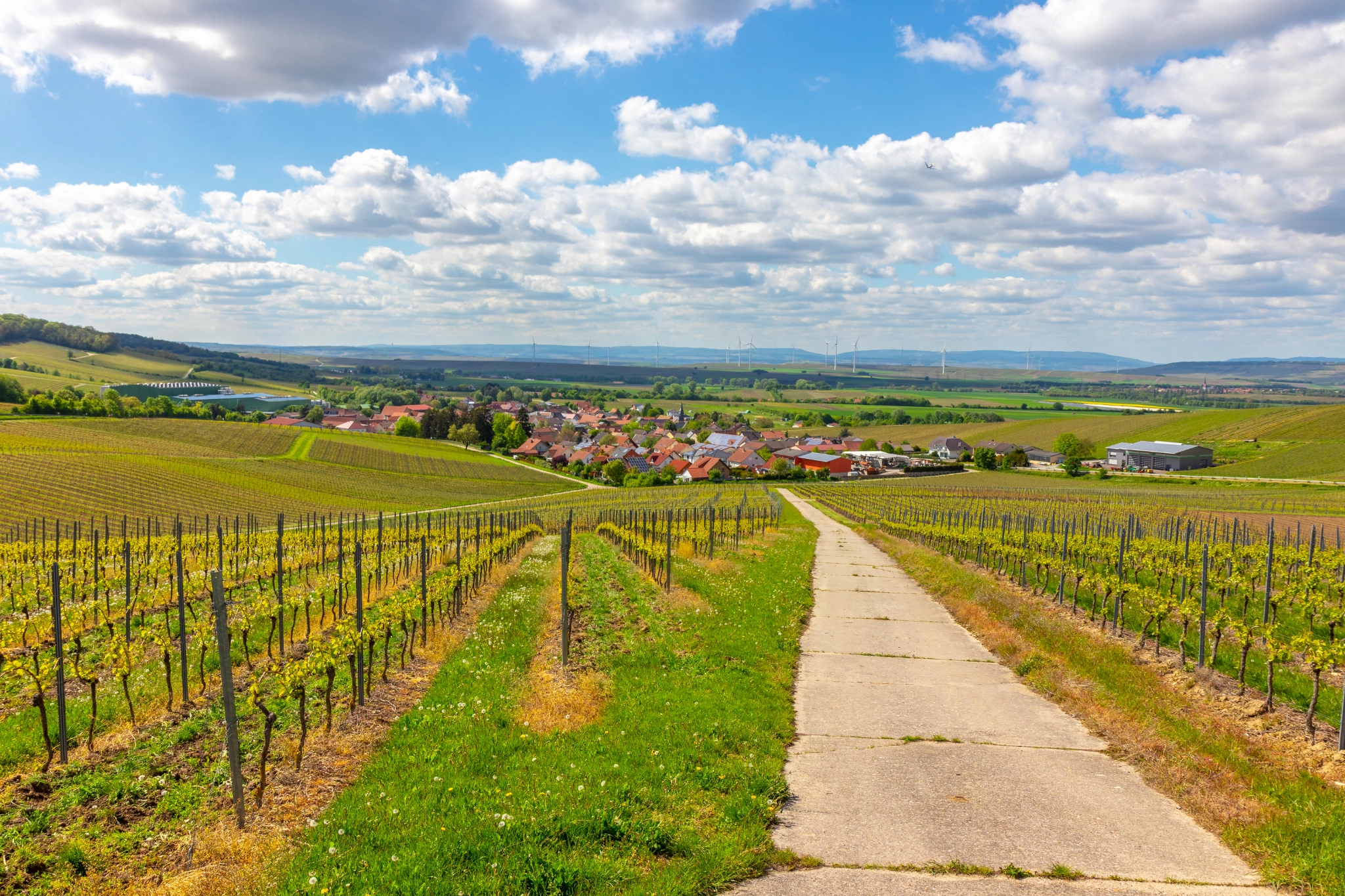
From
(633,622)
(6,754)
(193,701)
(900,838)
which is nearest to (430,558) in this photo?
(633,622)

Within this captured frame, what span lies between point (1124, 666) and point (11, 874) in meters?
15.5

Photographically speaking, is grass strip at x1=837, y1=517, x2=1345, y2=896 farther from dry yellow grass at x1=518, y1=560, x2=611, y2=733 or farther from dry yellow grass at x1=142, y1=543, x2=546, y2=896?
dry yellow grass at x1=142, y1=543, x2=546, y2=896

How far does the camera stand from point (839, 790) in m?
8.59

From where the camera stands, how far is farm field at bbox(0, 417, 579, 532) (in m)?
51.2

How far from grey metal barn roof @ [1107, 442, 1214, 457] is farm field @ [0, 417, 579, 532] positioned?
87.5 meters

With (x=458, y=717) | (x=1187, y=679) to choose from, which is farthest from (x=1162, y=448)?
(x=458, y=717)

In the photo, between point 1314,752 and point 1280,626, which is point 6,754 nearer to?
point 1314,752

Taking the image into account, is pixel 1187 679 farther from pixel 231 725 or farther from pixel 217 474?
pixel 217 474

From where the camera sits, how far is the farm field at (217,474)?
168 feet

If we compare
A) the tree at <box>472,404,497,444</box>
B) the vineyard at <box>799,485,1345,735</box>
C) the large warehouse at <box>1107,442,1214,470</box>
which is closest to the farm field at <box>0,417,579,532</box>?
the tree at <box>472,404,497,444</box>

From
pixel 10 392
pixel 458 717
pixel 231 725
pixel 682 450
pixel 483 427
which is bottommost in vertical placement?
pixel 682 450

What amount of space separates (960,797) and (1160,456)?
123 meters

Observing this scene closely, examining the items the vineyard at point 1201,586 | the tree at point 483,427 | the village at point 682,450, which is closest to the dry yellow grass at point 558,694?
the vineyard at point 1201,586

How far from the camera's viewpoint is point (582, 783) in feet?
26.2
